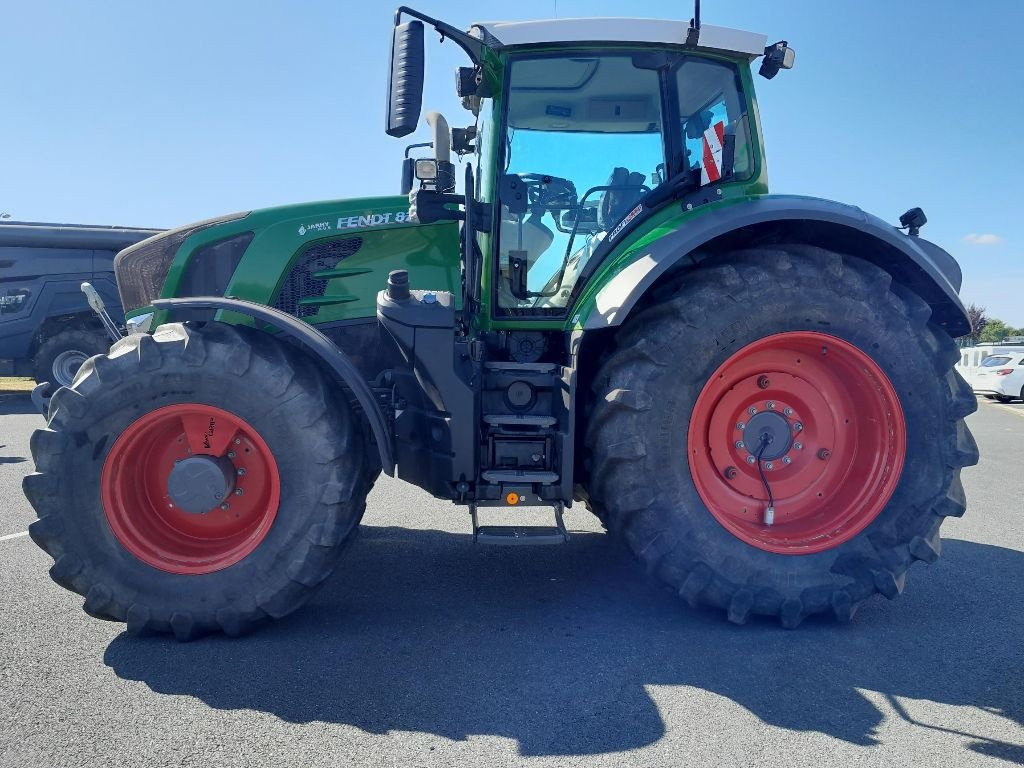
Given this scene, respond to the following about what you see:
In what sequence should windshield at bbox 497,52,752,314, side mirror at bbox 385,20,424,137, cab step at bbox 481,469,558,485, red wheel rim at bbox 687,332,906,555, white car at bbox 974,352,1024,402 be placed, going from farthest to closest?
white car at bbox 974,352,1024,402 → windshield at bbox 497,52,752,314 → red wheel rim at bbox 687,332,906,555 → cab step at bbox 481,469,558,485 → side mirror at bbox 385,20,424,137

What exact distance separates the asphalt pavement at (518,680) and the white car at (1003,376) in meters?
15.8

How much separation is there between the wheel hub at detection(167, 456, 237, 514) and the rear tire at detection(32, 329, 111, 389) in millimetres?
9968

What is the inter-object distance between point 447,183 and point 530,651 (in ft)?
7.11

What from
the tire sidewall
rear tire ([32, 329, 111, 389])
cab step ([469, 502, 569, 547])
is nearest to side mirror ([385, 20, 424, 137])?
the tire sidewall

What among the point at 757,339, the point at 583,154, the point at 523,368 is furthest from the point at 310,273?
the point at 757,339

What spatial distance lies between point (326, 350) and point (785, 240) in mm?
2173

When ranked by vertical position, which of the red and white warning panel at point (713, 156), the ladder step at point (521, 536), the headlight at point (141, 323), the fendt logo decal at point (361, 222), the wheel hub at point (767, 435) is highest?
the red and white warning panel at point (713, 156)

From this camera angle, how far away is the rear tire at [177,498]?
2.89 metres

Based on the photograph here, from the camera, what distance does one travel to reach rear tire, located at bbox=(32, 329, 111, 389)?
1138cm

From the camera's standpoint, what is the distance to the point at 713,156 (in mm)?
3408

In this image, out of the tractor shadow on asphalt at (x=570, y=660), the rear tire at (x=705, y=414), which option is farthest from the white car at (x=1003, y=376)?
the rear tire at (x=705, y=414)

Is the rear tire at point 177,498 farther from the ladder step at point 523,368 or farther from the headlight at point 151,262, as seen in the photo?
the headlight at point 151,262

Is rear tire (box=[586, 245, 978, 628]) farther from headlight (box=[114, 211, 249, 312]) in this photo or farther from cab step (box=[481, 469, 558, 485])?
headlight (box=[114, 211, 249, 312])

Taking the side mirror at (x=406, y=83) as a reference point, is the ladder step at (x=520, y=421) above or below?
below
